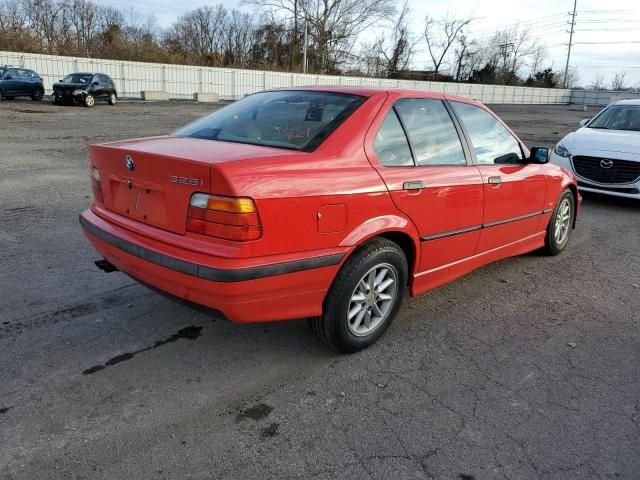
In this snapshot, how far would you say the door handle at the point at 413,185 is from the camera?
3.25 m

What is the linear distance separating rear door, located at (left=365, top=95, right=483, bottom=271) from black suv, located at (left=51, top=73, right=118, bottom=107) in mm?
23379

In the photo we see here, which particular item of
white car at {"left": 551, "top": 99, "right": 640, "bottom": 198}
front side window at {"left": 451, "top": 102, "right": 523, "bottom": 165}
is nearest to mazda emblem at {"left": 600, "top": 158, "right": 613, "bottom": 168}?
white car at {"left": 551, "top": 99, "right": 640, "bottom": 198}

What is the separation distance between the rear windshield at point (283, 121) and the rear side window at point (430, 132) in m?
0.39

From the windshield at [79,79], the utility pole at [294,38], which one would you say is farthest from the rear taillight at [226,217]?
the utility pole at [294,38]

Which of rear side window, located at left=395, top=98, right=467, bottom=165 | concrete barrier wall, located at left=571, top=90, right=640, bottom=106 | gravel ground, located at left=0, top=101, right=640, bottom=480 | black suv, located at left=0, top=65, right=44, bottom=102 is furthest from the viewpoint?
concrete barrier wall, located at left=571, top=90, right=640, bottom=106

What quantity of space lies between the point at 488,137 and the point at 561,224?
72.2 inches

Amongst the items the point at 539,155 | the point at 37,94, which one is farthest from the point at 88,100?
the point at 539,155

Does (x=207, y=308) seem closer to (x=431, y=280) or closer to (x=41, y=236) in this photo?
(x=431, y=280)

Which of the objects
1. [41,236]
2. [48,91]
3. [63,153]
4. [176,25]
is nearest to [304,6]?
[176,25]

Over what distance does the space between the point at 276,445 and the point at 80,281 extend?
2586 millimetres

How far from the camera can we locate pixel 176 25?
60438 millimetres

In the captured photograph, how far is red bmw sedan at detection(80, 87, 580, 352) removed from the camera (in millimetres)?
2633

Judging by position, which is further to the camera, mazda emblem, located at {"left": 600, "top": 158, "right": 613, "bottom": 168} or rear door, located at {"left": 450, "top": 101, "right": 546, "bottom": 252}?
mazda emblem, located at {"left": 600, "top": 158, "right": 613, "bottom": 168}

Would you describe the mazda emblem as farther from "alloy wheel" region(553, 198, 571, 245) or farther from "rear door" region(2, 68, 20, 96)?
"rear door" region(2, 68, 20, 96)
